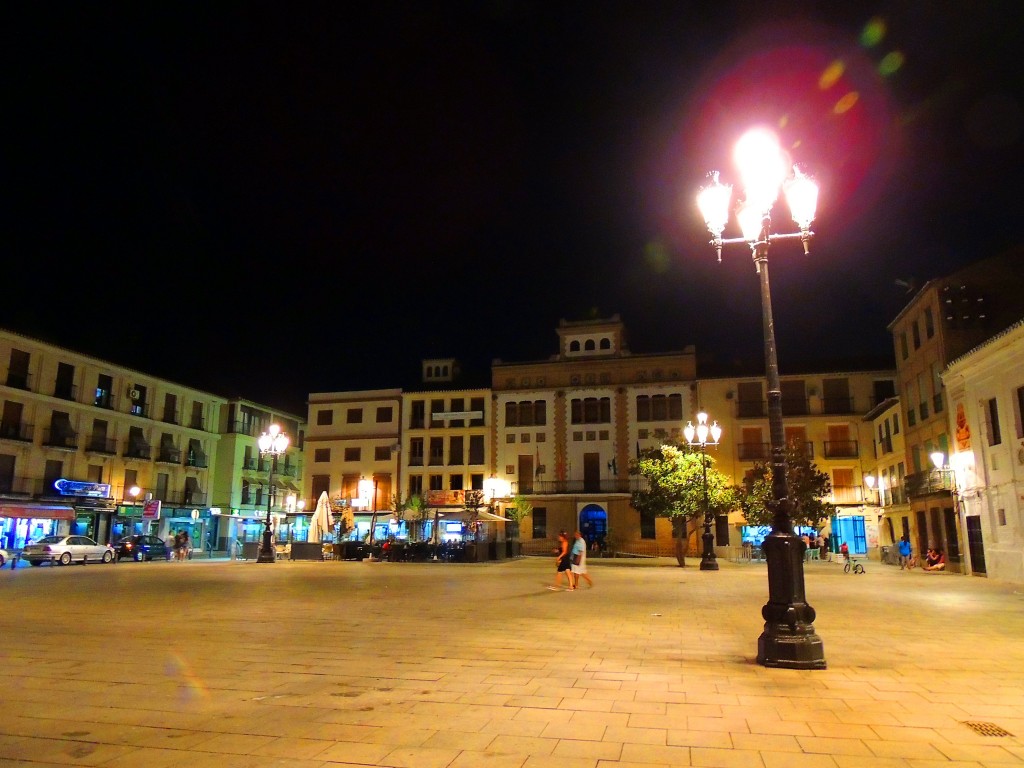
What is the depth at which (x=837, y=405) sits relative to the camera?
143 ft

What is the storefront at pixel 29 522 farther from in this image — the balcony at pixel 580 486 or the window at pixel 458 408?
the balcony at pixel 580 486

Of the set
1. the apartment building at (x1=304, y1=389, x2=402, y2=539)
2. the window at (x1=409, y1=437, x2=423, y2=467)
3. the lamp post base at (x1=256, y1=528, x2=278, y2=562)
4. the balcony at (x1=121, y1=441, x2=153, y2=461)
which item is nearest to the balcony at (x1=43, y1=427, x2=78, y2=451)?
the balcony at (x1=121, y1=441, x2=153, y2=461)

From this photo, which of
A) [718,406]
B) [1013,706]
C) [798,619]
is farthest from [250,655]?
[718,406]

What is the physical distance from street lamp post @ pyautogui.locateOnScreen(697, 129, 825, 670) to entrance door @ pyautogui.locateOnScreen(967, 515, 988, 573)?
19.7 metres

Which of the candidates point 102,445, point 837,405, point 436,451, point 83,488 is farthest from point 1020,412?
point 102,445

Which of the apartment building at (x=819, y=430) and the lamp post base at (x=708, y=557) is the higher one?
the apartment building at (x=819, y=430)

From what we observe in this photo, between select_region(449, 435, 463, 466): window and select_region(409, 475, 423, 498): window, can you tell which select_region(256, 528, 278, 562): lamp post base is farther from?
select_region(449, 435, 463, 466): window

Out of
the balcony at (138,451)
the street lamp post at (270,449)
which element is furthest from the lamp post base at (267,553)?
the balcony at (138,451)

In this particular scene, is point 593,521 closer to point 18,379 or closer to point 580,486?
point 580,486

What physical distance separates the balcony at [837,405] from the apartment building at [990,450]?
55.8 ft

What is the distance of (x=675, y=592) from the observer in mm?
17984

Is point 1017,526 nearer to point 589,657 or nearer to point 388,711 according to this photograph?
point 589,657

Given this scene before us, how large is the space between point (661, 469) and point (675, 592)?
559 inches

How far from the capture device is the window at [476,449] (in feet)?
164
